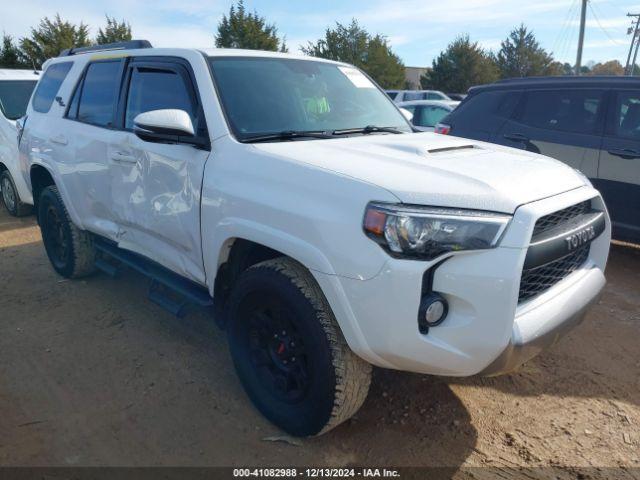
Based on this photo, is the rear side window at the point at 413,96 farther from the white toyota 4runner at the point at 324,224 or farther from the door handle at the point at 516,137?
the white toyota 4runner at the point at 324,224

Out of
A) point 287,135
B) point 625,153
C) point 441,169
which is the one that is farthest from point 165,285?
point 625,153

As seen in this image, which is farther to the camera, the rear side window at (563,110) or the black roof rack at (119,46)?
the rear side window at (563,110)

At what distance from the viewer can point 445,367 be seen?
2182 millimetres

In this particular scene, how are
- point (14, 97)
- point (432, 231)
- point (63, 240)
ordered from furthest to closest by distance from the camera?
1. point (14, 97)
2. point (63, 240)
3. point (432, 231)

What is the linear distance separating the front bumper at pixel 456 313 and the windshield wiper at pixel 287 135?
0.97m

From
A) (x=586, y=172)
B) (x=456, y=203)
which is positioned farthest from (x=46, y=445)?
(x=586, y=172)

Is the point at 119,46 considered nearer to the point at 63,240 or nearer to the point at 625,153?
the point at 63,240

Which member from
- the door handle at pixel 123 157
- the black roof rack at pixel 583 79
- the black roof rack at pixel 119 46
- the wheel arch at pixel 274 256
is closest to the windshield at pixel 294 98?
the wheel arch at pixel 274 256

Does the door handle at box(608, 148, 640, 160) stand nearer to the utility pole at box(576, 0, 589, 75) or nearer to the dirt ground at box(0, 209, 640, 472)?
the dirt ground at box(0, 209, 640, 472)

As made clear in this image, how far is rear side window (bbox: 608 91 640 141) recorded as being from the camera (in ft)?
16.3

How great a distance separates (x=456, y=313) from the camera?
212 cm

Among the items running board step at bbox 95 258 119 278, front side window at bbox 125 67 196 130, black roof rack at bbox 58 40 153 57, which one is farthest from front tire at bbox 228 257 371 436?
black roof rack at bbox 58 40 153 57

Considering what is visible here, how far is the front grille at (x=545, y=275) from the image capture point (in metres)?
2.30

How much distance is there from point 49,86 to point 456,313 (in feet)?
14.8
